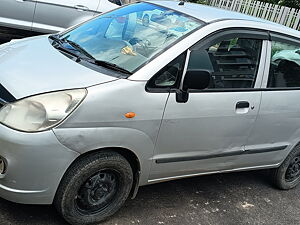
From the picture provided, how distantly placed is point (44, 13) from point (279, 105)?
15.3ft

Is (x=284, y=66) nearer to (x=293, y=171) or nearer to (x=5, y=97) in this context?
(x=293, y=171)

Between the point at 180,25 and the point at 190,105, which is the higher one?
the point at 180,25

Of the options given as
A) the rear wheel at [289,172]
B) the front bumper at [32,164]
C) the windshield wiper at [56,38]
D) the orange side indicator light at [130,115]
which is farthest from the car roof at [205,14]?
the front bumper at [32,164]

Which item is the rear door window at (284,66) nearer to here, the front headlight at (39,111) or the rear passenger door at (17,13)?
the front headlight at (39,111)

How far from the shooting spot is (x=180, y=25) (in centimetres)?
351

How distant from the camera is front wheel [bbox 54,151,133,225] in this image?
2885mm

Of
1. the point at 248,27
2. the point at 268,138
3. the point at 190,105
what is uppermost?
the point at 248,27

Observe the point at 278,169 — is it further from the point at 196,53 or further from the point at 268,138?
the point at 196,53

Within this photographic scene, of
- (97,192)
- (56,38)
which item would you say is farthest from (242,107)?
(56,38)

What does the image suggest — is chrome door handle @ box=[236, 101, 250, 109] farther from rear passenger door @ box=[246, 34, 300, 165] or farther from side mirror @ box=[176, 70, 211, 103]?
side mirror @ box=[176, 70, 211, 103]

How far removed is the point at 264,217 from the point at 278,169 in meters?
0.71

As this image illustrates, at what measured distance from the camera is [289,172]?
4.55 m

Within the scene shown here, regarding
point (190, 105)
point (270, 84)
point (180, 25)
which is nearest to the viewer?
point (190, 105)

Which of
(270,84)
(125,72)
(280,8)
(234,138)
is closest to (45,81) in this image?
(125,72)
